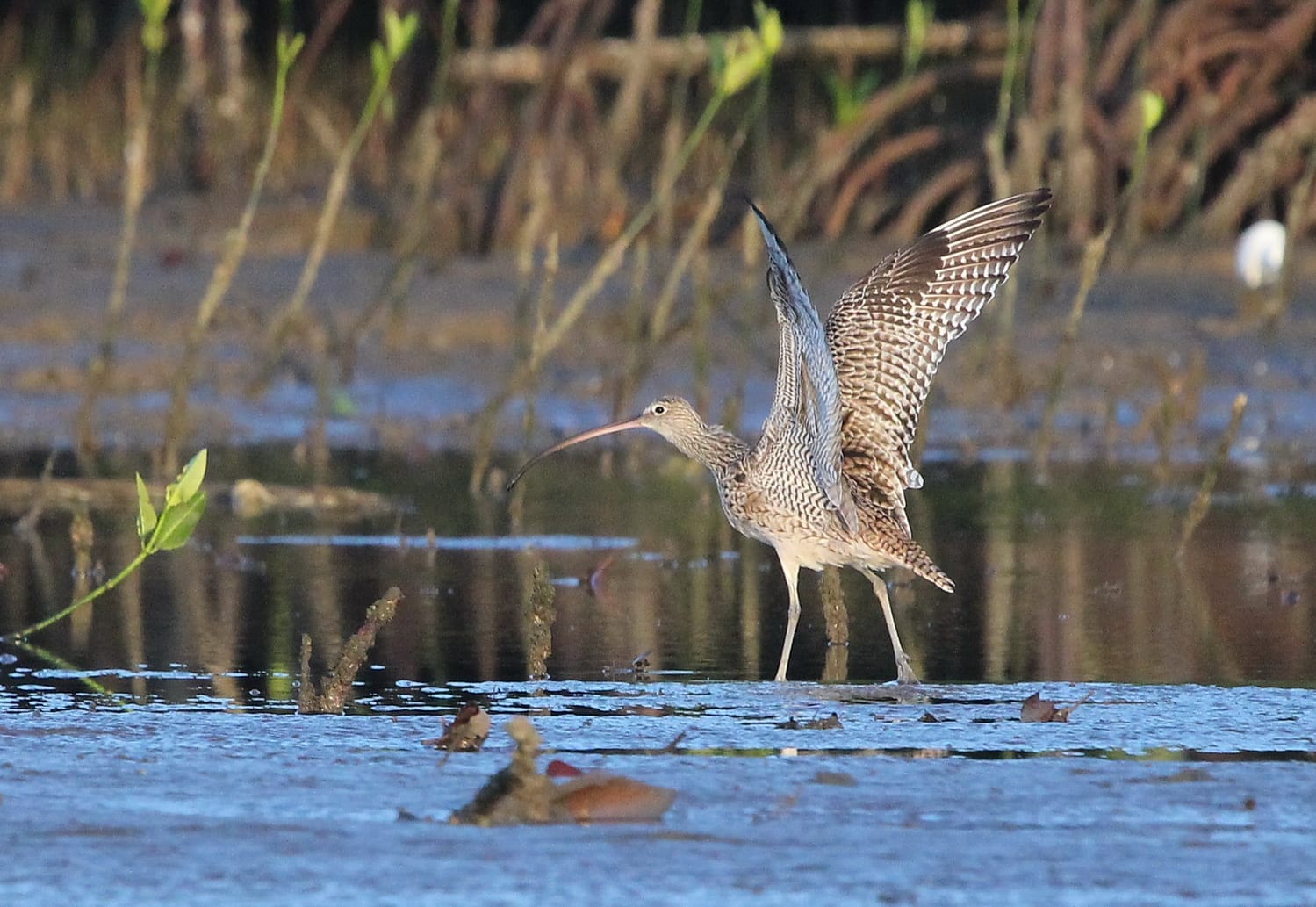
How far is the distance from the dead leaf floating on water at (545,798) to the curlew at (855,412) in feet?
4.75

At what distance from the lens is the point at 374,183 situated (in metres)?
15.0

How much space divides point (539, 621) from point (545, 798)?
4.74 ft

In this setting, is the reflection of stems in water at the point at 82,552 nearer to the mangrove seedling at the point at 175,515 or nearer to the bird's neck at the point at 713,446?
the mangrove seedling at the point at 175,515

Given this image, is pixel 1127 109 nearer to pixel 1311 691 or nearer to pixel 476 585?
pixel 476 585

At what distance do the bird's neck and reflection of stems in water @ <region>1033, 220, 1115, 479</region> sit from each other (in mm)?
1797

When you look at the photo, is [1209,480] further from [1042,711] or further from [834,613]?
[1042,711]

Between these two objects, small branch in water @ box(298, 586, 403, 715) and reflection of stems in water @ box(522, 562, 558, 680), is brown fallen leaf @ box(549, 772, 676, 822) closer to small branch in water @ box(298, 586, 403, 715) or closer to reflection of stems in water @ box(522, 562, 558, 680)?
small branch in water @ box(298, 586, 403, 715)

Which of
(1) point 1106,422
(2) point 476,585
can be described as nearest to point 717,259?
(1) point 1106,422

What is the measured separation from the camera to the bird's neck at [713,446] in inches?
249

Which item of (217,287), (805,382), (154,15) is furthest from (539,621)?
(217,287)

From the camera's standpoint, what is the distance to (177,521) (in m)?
5.18

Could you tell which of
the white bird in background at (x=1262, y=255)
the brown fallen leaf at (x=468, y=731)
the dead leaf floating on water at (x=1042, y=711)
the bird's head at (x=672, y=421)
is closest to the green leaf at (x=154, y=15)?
the bird's head at (x=672, y=421)

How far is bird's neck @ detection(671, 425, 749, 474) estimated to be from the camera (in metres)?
6.32

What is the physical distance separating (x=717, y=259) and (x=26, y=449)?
447cm
